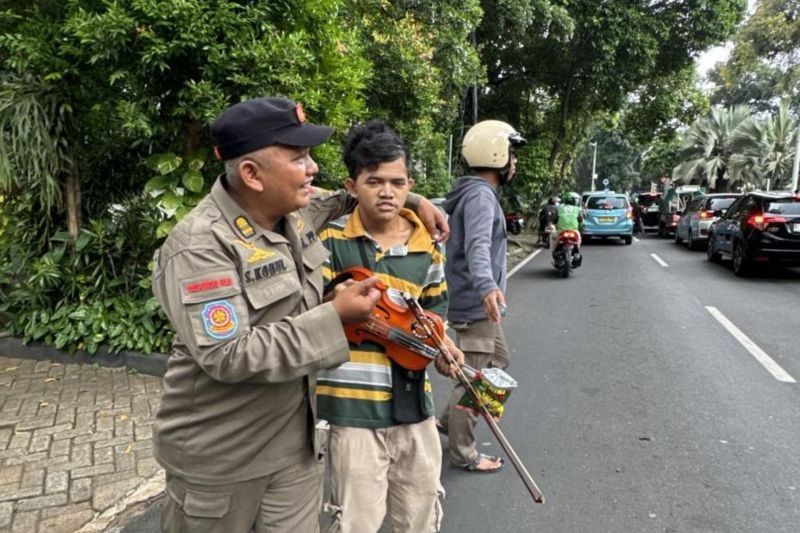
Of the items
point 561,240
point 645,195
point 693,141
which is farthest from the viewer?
point 693,141

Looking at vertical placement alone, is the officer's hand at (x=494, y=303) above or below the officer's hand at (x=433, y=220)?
below

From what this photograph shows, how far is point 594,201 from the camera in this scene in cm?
1838

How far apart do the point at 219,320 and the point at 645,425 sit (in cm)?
367

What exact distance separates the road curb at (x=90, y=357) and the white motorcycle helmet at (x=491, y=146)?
3.15 metres

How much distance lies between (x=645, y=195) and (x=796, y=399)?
23.1 meters

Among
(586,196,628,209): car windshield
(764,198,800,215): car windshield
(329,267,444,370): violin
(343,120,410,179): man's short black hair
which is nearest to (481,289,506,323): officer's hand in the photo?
(329,267,444,370): violin

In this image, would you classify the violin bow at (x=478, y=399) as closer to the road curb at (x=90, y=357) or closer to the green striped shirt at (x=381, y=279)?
the green striped shirt at (x=381, y=279)

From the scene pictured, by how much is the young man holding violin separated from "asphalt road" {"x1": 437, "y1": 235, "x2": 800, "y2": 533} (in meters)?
1.00

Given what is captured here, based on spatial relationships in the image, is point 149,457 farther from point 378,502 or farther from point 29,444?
point 378,502

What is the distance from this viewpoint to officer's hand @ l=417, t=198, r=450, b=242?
2.32 meters

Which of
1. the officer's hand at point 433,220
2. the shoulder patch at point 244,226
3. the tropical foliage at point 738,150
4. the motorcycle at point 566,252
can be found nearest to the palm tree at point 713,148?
the tropical foliage at point 738,150

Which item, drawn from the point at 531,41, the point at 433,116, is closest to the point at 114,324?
the point at 433,116

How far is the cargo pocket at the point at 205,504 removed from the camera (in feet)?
5.14

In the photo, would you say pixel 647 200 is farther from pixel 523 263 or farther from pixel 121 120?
pixel 121 120
